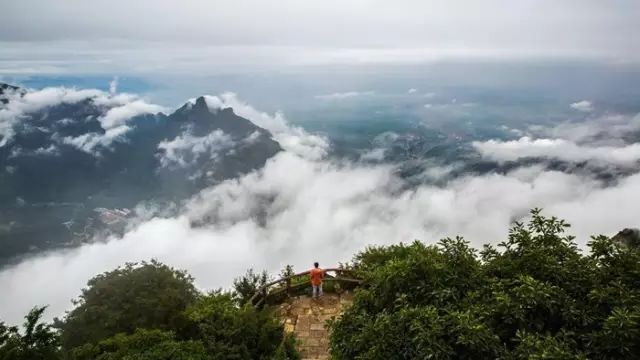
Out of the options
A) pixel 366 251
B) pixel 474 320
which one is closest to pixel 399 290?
pixel 474 320

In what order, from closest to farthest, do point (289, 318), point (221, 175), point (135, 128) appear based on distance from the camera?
point (289, 318)
point (221, 175)
point (135, 128)

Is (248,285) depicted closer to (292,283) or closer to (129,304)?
(292,283)

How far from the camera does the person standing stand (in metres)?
15.0

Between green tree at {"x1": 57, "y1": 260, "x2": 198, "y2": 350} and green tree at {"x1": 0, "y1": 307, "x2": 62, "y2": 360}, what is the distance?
2737 mm

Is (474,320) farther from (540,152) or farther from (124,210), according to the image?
(540,152)

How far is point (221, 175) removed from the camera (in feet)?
583

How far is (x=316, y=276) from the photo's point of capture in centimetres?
1508

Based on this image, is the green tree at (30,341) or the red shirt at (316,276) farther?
Answer: the red shirt at (316,276)

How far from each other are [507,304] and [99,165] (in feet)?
601

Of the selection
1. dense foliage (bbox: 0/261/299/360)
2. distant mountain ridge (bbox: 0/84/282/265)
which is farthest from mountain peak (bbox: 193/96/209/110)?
dense foliage (bbox: 0/261/299/360)

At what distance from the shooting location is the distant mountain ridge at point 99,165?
142 m

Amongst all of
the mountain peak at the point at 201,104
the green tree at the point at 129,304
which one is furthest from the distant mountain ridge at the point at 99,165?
the green tree at the point at 129,304

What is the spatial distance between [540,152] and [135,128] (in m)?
164

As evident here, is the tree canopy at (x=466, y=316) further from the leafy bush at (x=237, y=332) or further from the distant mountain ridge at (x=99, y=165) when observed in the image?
the distant mountain ridge at (x=99, y=165)
